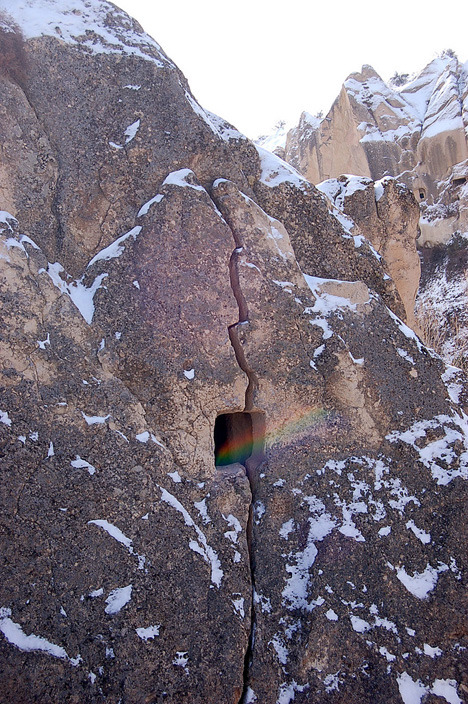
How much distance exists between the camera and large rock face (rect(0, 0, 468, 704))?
333 cm

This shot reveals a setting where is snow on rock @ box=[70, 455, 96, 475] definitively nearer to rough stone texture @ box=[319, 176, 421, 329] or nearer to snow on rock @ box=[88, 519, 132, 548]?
snow on rock @ box=[88, 519, 132, 548]

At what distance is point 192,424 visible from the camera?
4.11 m

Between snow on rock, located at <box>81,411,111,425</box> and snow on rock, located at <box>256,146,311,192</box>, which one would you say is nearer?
snow on rock, located at <box>81,411,111,425</box>

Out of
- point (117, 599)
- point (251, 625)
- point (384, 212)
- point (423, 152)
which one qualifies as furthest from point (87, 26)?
point (423, 152)

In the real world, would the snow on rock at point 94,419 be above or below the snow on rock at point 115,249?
below

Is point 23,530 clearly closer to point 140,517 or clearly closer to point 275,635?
point 140,517

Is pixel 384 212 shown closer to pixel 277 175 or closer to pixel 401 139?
pixel 277 175

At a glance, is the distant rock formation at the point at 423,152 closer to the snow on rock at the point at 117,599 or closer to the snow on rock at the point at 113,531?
the snow on rock at the point at 113,531

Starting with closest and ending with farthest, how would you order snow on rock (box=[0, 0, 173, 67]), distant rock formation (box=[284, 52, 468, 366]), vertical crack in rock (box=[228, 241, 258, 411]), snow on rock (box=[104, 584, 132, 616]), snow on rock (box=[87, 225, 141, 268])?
snow on rock (box=[104, 584, 132, 616]) < snow on rock (box=[87, 225, 141, 268]) < vertical crack in rock (box=[228, 241, 258, 411]) < snow on rock (box=[0, 0, 173, 67]) < distant rock formation (box=[284, 52, 468, 366])

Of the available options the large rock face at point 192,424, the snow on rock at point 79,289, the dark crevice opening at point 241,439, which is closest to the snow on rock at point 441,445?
the large rock face at point 192,424

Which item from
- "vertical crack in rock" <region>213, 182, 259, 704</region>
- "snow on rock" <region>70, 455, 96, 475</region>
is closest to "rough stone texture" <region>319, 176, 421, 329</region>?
"vertical crack in rock" <region>213, 182, 259, 704</region>

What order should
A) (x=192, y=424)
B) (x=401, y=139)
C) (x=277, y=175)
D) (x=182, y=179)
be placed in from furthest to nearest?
(x=401, y=139), (x=277, y=175), (x=182, y=179), (x=192, y=424)

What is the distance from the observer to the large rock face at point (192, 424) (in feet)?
10.9

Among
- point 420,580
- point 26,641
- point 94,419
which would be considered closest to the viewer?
point 26,641
